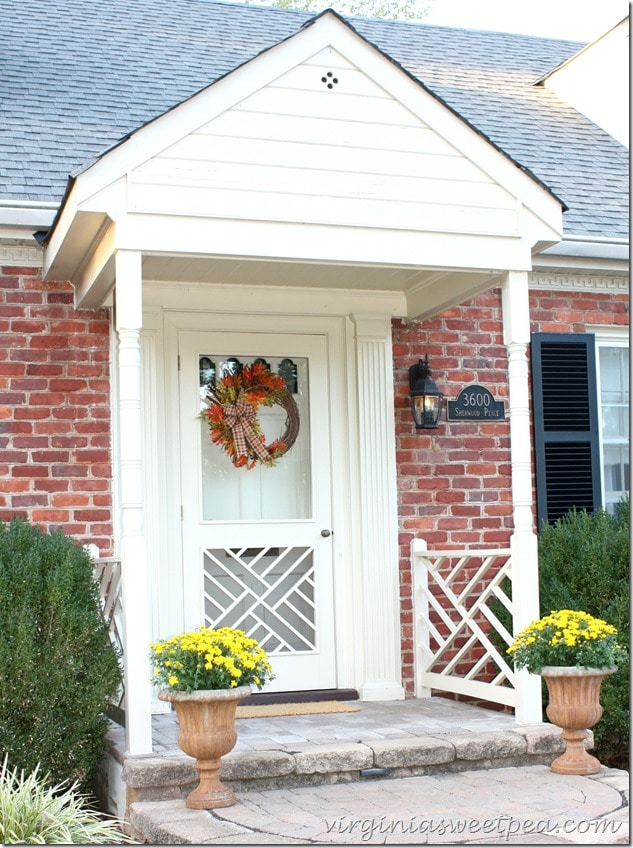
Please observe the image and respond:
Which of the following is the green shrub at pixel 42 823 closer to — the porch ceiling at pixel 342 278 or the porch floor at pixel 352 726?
the porch floor at pixel 352 726

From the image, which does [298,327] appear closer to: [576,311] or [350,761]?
[576,311]

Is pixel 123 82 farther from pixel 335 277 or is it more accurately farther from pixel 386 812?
pixel 386 812

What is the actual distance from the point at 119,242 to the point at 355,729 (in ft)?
9.25

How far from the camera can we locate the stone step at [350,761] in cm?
504

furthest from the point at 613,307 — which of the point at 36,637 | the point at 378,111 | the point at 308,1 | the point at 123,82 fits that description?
the point at 308,1

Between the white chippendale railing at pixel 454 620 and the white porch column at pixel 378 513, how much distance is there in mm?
160

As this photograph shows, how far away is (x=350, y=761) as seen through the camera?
530cm

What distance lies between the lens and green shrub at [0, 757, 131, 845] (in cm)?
473

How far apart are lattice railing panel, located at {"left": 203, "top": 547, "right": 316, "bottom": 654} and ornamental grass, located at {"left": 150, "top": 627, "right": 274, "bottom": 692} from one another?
6.23ft

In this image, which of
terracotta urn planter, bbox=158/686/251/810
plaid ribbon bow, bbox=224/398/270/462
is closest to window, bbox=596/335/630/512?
plaid ribbon bow, bbox=224/398/270/462

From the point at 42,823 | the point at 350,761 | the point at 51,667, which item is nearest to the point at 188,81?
the point at 51,667

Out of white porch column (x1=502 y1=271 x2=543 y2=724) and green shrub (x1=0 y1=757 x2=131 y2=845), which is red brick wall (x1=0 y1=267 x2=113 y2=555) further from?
white porch column (x1=502 y1=271 x2=543 y2=724)

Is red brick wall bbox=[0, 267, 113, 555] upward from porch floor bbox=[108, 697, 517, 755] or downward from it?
upward

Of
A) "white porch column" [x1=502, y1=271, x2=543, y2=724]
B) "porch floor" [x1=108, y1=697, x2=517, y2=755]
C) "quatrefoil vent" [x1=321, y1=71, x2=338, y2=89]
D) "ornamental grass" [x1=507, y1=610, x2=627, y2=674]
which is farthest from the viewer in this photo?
"white porch column" [x1=502, y1=271, x2=543, y2=724]
